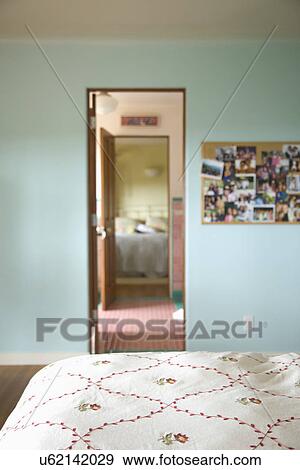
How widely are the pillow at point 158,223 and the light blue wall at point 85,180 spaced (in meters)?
4.55

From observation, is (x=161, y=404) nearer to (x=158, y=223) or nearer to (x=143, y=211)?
(x=158, y=223)

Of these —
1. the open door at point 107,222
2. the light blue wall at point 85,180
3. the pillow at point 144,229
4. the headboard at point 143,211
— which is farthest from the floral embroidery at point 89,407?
the headboard at point 143,211

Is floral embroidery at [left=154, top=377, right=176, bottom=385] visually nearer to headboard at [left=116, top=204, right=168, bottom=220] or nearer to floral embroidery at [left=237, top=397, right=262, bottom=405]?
floral embroidery at [left=237, top=397, right=262, bottom=405]

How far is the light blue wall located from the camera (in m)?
3.44

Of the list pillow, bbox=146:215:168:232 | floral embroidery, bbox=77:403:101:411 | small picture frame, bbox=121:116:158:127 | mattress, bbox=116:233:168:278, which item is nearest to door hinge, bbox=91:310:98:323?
floral embroidery, bbox=77:403:101:411

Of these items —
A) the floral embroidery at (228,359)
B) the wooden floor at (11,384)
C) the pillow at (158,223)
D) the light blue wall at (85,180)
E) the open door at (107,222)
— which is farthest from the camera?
the pillow at (158,223)

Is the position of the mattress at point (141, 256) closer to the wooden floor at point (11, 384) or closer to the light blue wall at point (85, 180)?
the light blue wall at point (85, 180)

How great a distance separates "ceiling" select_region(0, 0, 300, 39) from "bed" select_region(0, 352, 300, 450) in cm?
203

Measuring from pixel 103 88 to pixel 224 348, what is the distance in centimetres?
200

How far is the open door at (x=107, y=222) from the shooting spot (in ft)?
15.7

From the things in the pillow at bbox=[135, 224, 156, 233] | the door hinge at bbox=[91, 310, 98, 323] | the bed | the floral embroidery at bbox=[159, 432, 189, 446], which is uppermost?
the pillow at bbox=[135, 224, 156, 233]

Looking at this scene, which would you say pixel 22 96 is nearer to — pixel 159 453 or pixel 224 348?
pixel 224 348

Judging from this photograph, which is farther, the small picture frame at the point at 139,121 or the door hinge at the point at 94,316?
the small picture frame at the point at 139,121

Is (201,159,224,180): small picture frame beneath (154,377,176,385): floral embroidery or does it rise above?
above
